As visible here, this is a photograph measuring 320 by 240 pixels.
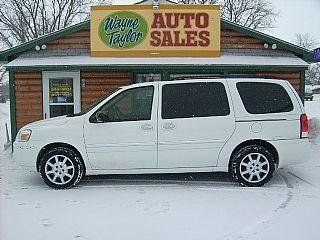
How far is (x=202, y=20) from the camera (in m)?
9.99

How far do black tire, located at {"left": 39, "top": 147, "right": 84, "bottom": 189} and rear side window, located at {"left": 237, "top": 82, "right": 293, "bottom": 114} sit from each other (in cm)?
304

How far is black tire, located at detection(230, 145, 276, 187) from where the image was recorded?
6.28 meters

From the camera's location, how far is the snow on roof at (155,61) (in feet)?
31.1

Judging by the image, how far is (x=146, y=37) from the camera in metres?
9.91

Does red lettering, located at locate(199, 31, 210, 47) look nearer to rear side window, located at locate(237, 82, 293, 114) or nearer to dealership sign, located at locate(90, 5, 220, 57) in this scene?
dealership sign, located at locate(90, 5, 220, 57)

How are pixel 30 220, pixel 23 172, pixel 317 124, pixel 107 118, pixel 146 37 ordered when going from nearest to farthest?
pixel 30 220 → pixel 107 118 → pixel 23 172 → pixel 146 37 → pixel 317 124

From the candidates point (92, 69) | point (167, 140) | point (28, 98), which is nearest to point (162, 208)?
point (167, 140)

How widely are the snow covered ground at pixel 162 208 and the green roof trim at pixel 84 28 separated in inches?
165

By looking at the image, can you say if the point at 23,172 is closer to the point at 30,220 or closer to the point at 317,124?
the point at 30,220

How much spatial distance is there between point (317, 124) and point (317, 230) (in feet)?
23.5

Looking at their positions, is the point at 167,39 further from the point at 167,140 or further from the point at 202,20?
the point at 167,140

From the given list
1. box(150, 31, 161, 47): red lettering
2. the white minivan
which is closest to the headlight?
the white minivan

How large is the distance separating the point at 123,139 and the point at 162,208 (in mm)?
1447

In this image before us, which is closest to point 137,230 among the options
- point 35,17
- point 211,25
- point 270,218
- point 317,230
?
point 270,218
